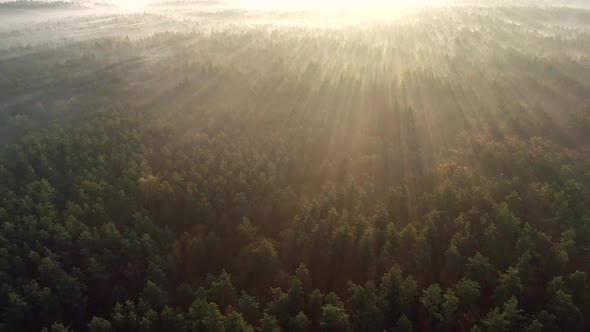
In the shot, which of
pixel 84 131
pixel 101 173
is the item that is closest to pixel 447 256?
pixel 101 173

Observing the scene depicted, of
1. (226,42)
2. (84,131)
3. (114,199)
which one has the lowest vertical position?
(114,199)

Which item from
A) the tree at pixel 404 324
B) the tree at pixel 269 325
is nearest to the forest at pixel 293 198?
the tree at pixel 269 325

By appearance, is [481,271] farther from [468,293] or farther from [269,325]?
[269,325]

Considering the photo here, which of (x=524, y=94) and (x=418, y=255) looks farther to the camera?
(x=524, y=94)

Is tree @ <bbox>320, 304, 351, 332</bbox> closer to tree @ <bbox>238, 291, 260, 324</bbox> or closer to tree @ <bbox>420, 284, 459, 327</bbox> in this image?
tree @ <bbox>238, 291, 260, 324</bbox>

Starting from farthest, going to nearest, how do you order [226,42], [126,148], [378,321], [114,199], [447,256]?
[226,42] → [126,148] → [114,199] → [447,256] → [378,321]

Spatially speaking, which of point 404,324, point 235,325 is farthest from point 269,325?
point 404,324

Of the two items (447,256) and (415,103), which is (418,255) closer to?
(447,256)

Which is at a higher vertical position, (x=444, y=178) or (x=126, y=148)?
(x=126, y=148)

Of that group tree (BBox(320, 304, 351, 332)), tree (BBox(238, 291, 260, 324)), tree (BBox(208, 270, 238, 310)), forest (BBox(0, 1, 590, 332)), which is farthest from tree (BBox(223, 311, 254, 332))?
tree (BBox(320, 304, 351, 332))
